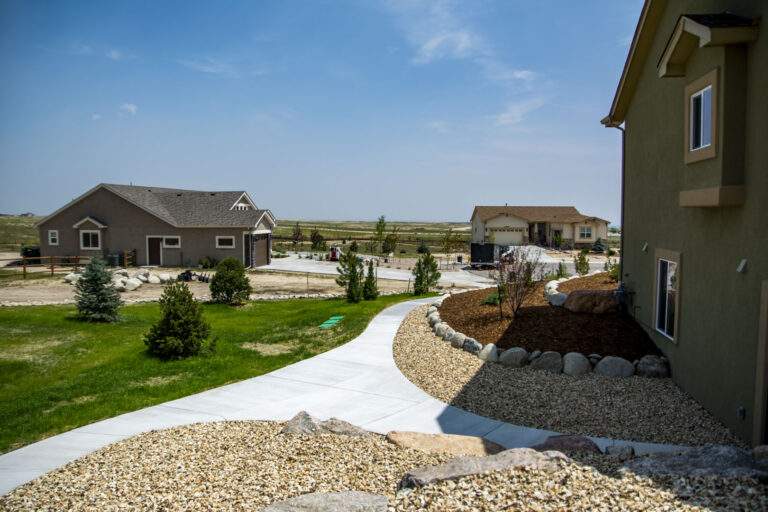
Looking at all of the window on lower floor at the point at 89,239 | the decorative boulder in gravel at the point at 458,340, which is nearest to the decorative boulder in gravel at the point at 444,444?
the decorative boulder in gravel at the point at 458,340

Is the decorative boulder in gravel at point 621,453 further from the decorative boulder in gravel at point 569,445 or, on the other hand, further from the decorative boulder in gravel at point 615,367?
the decorative boulder in gravel at point 615,367

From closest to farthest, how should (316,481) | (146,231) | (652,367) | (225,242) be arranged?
(316,481) → (652,367) → (225,242) → (146,231)

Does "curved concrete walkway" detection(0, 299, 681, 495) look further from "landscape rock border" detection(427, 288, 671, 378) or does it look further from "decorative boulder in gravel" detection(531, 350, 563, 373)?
"decorative boulder in gravel" detection(531, 350, 563, 373)

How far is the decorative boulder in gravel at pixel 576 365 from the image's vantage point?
10398 mm

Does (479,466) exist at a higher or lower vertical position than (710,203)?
lower

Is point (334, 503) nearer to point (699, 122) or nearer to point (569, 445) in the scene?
point (569, 445)

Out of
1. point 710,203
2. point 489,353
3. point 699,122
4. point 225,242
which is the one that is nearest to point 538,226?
point 225,242

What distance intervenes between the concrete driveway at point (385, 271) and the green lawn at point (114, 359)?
36.3ft

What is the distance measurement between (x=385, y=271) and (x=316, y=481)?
98.6ft

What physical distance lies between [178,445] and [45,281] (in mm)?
25309

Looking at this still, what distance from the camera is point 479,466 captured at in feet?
17.2

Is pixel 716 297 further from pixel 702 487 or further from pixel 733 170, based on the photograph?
pixel 702 487

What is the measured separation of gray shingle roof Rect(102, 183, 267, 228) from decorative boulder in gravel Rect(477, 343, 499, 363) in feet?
88.9

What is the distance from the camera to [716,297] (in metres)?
8.23
